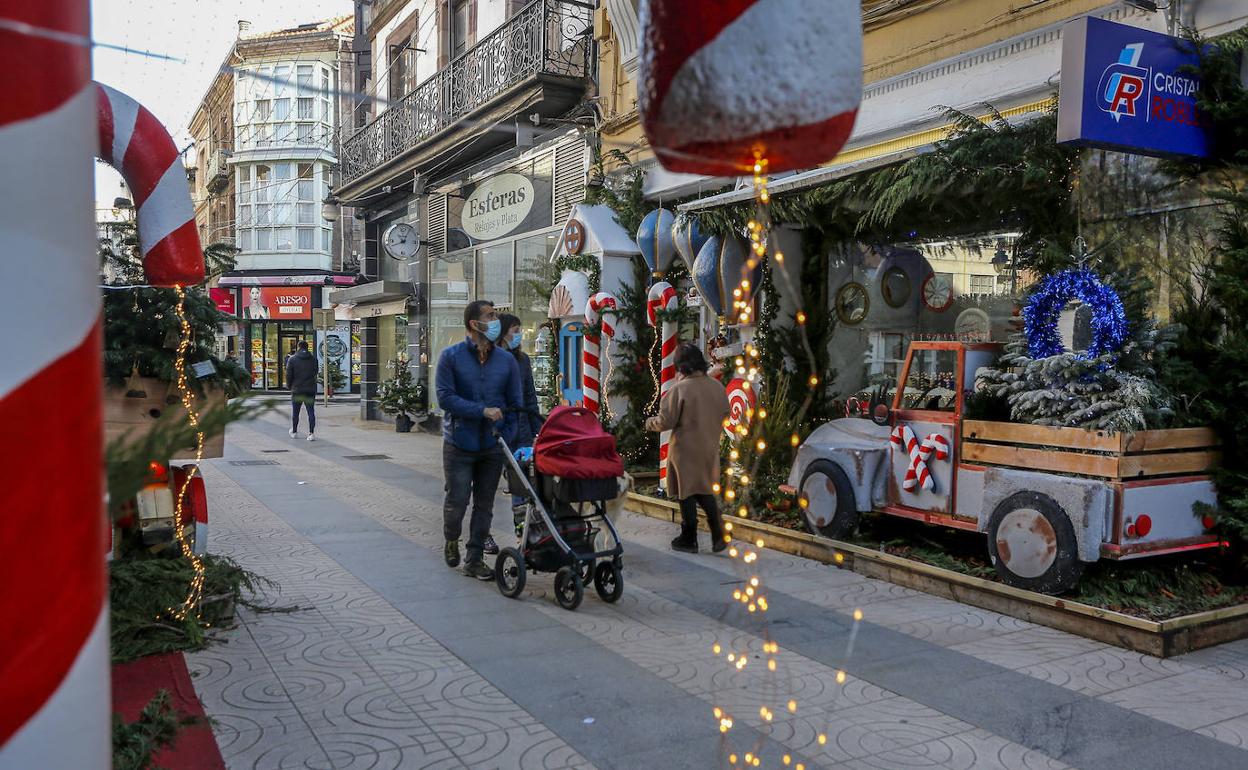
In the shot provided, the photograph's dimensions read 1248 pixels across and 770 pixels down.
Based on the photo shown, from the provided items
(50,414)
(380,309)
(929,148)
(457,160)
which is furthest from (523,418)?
(380,309)

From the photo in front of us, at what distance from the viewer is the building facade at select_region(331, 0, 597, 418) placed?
1443 cm

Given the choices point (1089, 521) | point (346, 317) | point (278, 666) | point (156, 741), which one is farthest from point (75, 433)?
point (346, 317)

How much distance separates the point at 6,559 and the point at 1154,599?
252 inches

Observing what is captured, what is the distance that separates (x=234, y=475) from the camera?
42.3ft

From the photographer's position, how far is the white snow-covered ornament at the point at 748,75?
133 cm

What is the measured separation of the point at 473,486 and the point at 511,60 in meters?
9.48

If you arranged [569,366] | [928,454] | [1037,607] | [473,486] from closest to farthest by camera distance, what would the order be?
[1037,607], [928,454], [473,486], [569,366]

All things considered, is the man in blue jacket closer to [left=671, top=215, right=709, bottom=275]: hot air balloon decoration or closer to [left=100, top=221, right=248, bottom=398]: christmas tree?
[left=100, top=221, right=248, bottom=398]: christmas tree

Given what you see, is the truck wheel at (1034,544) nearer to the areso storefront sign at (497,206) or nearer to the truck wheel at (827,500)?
the truck wheel at (827,500)

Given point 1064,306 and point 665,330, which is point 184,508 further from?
point 665,330

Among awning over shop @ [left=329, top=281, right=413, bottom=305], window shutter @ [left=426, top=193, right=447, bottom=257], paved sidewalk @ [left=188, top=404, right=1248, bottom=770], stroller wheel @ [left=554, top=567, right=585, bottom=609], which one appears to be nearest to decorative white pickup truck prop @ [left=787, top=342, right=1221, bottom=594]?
paved sidewalk @ [left=188, top=404, right=1248, bottom=770]

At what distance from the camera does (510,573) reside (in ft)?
21.6

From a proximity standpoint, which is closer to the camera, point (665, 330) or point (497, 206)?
point (665, 330)

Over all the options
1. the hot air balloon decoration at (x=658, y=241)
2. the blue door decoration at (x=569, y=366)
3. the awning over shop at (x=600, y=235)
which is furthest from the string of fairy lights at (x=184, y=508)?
the blue door decoration at (x=569, y=366)
